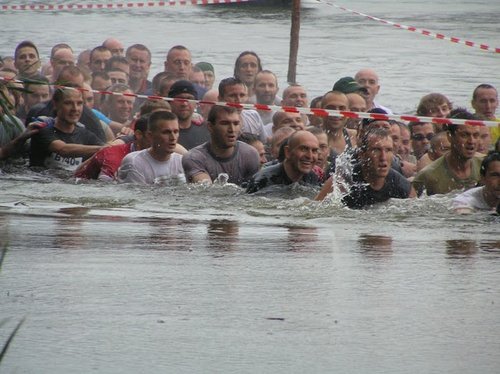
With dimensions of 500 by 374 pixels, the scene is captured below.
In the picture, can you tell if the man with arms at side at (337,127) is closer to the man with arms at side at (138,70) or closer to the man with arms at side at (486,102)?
the man with arms at side at (486,102)

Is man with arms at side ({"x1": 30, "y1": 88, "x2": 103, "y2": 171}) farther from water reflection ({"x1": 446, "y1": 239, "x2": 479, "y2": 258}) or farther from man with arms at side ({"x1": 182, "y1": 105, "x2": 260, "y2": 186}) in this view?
water reflection ({"x1": 446, "y1": 239, "x2": 479, "y2": 258})

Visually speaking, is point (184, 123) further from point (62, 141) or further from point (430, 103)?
point (430, 103)

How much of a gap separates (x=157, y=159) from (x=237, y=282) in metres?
6.01

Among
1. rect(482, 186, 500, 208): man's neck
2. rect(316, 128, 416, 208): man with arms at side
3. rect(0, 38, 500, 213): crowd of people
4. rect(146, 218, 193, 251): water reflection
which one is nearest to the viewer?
rect(146, 218, 193, 251): water reflection

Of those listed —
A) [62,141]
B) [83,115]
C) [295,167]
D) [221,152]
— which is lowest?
[62,141]

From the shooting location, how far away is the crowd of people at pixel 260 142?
42.9 feet

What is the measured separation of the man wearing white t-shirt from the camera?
1453cm

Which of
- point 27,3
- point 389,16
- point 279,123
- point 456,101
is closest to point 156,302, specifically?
point 279,123

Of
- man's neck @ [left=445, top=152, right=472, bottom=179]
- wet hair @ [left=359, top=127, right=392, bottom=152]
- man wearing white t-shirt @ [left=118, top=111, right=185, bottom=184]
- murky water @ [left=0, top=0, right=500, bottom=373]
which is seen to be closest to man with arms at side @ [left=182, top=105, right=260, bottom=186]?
man wearing white t-shirt @ [left=118, top=111, right=185, bottom=184]

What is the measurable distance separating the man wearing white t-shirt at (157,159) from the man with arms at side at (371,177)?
6.84 feet

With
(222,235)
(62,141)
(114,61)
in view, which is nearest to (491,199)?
(222,235)

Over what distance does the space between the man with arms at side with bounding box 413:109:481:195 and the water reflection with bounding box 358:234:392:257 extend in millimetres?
2736

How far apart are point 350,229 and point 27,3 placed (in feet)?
136

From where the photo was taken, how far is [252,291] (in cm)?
867
